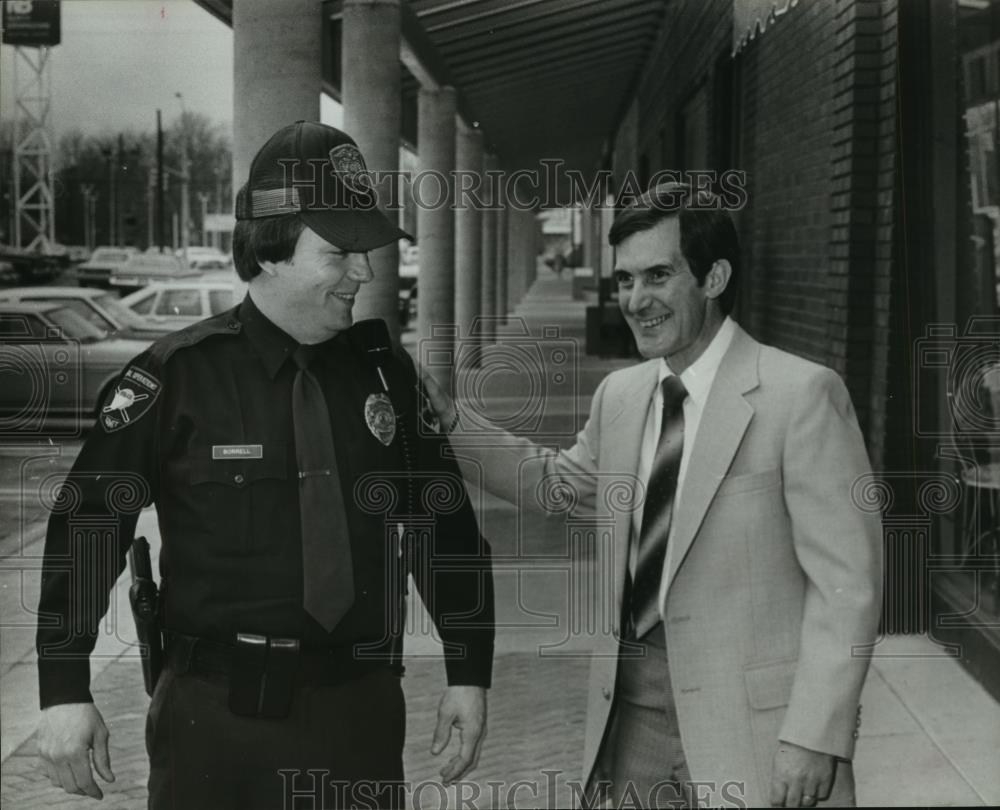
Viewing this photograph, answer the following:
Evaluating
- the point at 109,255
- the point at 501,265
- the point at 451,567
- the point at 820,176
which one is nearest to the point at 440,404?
the point at 451,567

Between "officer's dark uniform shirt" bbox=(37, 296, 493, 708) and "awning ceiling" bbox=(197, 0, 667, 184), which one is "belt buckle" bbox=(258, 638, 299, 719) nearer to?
Result: "officer's dark uniform shirt" bbox=(37, 296, 493, 708)

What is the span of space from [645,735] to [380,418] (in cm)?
87

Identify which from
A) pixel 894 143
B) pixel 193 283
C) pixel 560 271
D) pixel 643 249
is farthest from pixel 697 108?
pixel 560 271

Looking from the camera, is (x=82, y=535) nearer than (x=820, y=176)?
Yes

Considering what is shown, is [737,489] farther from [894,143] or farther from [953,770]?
[894,143]

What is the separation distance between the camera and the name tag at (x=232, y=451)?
3162 mm

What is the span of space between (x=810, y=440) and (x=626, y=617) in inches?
21.3

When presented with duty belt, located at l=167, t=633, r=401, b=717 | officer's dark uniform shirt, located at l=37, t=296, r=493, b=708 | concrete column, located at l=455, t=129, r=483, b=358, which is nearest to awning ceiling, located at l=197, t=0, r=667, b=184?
officer's dark uniform shirt, located at l=37, t=296, r=493, b=708

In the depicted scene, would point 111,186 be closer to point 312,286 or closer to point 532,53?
point 312,286

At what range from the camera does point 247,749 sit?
10.5 ft

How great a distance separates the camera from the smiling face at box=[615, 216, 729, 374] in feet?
10.5

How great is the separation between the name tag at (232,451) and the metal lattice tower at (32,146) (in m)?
1.51

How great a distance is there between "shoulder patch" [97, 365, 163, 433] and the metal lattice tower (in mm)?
1380

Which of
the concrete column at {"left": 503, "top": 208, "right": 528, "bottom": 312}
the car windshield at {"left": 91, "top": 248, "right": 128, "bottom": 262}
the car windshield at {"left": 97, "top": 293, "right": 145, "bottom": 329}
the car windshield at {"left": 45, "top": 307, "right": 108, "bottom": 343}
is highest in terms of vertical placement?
the concrete column at {"left": 503, "top": 208, "right": 528, "bottom": 312}
